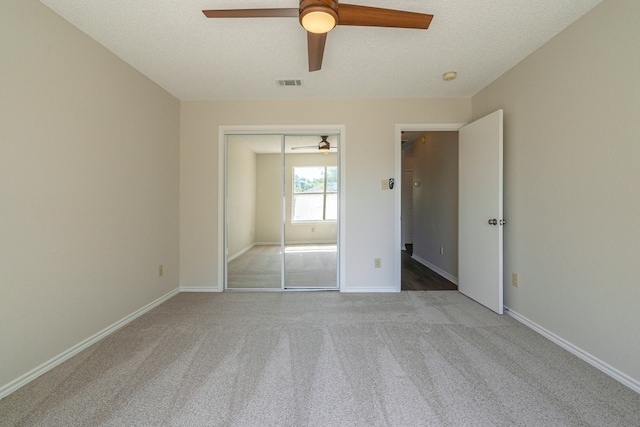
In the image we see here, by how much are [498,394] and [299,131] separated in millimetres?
3154

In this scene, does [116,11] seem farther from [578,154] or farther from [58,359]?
[578,154]

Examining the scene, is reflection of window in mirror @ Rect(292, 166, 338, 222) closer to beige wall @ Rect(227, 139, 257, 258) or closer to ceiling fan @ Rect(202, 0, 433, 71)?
beige wall @ Rect(227, 139, 257, 258)

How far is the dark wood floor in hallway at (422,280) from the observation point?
3623 mm

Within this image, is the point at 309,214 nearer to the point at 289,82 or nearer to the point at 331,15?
the point at 289,82

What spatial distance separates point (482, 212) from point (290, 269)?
2446 millimetres

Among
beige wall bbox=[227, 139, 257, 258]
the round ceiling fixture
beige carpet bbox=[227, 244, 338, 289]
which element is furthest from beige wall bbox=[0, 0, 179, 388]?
the round ceiling fixture

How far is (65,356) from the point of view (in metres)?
1.94

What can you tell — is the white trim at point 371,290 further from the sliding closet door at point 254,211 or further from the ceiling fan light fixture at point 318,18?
the ceiling fan light fixture at point 318,18

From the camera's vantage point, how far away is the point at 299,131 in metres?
3.52

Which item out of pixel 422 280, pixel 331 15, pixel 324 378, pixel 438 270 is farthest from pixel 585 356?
pixel 331 15

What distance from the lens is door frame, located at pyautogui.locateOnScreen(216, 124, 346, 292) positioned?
11.4ft

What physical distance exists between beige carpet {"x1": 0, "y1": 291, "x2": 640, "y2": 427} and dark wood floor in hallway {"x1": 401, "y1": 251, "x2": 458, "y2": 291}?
0.95 meters

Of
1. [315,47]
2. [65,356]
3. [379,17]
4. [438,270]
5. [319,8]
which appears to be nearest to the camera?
[319,8]

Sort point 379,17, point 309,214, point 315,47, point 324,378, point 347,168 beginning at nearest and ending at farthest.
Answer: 1. point 379,17
2. point 324,378
3. point 315,47
4. point 347,168
5. point 309,214
